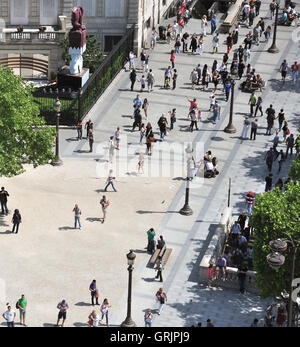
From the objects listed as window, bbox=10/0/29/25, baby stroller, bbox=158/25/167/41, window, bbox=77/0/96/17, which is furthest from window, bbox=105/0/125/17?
window, bbox=10/0/29/25

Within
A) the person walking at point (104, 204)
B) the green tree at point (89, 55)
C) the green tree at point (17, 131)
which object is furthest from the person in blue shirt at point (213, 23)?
the person walking at point (104, 204)

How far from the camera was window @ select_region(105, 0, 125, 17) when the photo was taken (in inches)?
2980

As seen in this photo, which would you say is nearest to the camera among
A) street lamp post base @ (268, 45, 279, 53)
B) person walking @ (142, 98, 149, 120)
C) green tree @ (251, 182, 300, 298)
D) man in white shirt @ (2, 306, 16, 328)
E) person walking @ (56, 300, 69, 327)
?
green tree @ (251, 182, 300, 298)

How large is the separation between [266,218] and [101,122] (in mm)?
24645

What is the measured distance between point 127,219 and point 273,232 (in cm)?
1270

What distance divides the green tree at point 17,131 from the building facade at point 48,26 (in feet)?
62.9

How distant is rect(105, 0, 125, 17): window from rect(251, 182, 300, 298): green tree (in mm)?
33966

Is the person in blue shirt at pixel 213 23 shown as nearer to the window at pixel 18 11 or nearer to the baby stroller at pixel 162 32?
the baby stroller at pixel 162 32

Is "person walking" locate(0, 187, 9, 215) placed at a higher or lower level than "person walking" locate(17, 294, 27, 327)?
higher

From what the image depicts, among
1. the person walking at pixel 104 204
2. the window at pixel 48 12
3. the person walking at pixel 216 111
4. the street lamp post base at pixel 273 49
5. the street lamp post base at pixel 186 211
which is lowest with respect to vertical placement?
the street lamp post base at pixel 186 211

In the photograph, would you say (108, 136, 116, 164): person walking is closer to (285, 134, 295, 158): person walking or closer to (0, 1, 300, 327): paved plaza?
(0, 1, 300, 327): paved plaza

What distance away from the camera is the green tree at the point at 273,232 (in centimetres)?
4356

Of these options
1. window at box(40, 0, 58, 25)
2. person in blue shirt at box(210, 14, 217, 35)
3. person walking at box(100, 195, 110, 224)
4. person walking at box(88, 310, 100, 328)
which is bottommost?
person walking at box(88, 310, 100, 328)

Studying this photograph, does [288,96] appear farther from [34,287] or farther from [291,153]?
[34,287]
